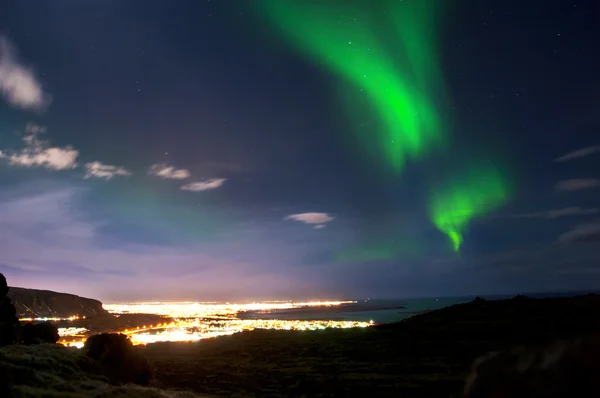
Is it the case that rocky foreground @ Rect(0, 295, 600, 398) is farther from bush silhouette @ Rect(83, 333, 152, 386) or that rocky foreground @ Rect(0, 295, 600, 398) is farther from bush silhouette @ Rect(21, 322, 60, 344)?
bush silhouette @ Rect(21, 322, 60, 344)

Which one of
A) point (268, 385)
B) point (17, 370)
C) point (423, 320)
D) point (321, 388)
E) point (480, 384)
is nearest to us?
point (480, 384)

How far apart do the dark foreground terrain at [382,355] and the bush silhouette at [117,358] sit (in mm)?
2506

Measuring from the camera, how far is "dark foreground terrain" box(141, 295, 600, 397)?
37.3 meters

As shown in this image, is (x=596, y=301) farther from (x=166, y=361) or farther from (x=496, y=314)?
(x=166, y=361)

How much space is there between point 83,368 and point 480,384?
1285 inches

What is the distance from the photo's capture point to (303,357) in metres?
55.3

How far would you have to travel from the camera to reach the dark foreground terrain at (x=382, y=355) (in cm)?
3728

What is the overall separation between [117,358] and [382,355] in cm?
3021

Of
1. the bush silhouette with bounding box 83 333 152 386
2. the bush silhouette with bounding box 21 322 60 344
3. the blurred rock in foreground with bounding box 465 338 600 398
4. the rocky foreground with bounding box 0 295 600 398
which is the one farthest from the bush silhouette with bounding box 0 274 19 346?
the blurred rock in foreground with bounding box 465 338 600 398

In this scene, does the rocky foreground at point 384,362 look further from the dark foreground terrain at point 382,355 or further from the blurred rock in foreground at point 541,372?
the dark foreground terrain at point 382,355

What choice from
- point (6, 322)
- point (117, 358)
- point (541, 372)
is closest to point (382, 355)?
point (117, 358)

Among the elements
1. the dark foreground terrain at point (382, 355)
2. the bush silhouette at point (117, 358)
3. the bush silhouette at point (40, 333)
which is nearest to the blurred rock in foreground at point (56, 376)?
the bush silhouette at point (117, 358)

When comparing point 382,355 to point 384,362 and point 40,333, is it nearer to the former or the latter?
point 384,362

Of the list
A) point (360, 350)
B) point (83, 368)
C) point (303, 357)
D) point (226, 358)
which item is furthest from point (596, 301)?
point (83, 368)
